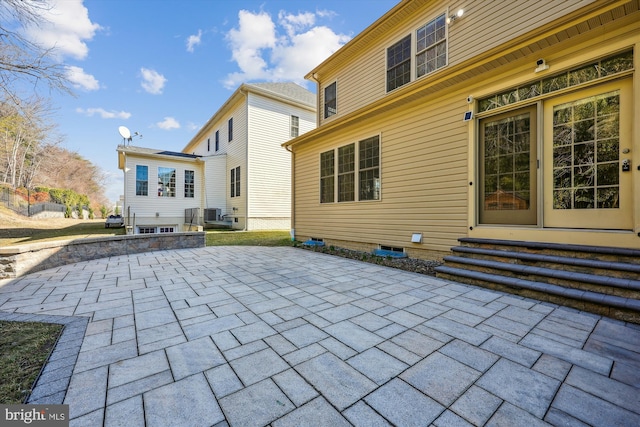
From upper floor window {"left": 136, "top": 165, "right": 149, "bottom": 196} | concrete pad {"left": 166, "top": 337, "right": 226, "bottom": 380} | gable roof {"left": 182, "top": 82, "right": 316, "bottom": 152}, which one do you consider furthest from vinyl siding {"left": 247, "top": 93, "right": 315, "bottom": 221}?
concrete pad {"left": 166, "top": 337, "right": 226, "bottom": 380}

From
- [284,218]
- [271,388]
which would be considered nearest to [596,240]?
[271,388]

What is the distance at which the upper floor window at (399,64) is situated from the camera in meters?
6.36

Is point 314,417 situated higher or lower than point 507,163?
lower

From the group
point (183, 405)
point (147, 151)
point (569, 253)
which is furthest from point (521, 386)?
point (147, 151)

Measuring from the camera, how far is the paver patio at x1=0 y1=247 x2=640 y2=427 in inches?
52.9

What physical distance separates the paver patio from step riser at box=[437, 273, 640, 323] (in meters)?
0.12

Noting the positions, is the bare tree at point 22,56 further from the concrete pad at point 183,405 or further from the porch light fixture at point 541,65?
the porch light fixture at point 541,65

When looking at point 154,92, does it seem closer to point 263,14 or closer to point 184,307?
point 263,14

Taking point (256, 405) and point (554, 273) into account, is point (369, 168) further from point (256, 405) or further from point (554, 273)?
point (256, 405)

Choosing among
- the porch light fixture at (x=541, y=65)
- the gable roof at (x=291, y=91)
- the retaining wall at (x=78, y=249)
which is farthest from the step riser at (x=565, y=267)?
the gable roof at (x=291, y=91)

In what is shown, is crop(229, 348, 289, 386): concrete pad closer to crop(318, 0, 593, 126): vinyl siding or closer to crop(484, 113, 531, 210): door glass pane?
crop(484, 113, 531, 210): door glass pane

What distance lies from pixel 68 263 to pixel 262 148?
9.17 metres

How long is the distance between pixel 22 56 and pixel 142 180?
26.8 feet

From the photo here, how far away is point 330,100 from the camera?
862cm
